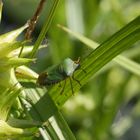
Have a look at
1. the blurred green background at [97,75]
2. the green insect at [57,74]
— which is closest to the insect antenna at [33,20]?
the green insect at [57,74]

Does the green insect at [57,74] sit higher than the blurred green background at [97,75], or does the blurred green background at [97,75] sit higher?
the blurred green background at [97,75]

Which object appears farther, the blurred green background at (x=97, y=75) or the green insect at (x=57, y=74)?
the blurred green background at (x=97, y=75)

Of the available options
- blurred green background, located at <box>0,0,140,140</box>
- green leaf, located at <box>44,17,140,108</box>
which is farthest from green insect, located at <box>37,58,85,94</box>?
blurred green background, located at <box>0,0,140,140</box>

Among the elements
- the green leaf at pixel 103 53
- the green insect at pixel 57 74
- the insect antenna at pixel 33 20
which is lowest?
the green leaf at pixel 103 53

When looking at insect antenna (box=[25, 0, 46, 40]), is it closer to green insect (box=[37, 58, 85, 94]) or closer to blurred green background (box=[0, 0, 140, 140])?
green insect (box=[37, 58, 85, 94])

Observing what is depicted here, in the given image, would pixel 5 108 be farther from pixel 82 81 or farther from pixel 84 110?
pixel 84 110

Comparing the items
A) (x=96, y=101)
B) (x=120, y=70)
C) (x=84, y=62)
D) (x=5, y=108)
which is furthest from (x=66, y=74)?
(x=120, y=70)

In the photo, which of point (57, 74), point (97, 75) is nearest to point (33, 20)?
point (57, 74)

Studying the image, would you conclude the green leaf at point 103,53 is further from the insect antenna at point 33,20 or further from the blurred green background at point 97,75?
the blurred green background at point 97,75
